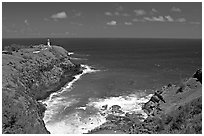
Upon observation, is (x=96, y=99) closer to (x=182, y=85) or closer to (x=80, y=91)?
(x=80, y=91)

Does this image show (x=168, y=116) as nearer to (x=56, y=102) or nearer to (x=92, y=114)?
(x=92, y=114)

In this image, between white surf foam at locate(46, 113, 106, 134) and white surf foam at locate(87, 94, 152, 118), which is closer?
white surf foam at locate(46, 113, 106, 134)

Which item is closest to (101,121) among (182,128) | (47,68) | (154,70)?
(182,128)

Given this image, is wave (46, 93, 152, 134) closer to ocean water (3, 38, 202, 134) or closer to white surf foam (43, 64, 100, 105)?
ocean water (3, 38, 202, 134)

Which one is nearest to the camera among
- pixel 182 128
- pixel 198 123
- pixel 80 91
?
pixel 198 123

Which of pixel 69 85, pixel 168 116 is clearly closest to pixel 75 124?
pixel 168 116

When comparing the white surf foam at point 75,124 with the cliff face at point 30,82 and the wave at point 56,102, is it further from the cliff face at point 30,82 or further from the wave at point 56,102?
the cliff face at point 30,82

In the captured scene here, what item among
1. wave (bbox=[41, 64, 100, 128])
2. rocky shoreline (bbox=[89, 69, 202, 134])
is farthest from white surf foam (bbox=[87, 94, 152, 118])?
wave (bbox=[41, 64, 100, 128])
